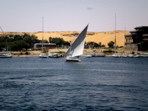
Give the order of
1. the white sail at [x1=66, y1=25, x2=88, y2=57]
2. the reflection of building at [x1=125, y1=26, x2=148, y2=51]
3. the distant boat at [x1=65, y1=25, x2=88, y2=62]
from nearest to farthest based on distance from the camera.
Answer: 1. the white sail at [x1=66, y1=25, x2=88, y2=57]
2. the distant boat at [x1=65, y1=25, x2=88, y2=62]
3. the reflection of building at [x1=125, y1=26, x2=148, y2=51]

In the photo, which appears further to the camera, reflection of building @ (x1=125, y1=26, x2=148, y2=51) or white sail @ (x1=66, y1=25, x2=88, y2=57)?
reflection of building @ (x1=125, y1=26, x2=148, y2=51)

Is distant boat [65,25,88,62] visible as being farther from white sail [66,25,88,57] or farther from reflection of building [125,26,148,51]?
reflection of building [125,26,148,51]

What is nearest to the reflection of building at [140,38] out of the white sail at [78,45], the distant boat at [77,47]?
the distant boat at [77,47]

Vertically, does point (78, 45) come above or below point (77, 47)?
above

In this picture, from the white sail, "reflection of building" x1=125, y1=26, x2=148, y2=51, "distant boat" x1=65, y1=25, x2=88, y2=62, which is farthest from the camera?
"reflection of building" x1=125, y1=26, x2=148, y2=51

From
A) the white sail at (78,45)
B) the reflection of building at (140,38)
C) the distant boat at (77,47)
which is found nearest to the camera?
the white sail at (78,45)

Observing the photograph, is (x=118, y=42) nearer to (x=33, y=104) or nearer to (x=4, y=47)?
(x=4, y=47)

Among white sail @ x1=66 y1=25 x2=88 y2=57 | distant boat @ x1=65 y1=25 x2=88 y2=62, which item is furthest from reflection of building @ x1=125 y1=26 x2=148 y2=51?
white sail @ x1=66 y1=25 x2=88 y2=57

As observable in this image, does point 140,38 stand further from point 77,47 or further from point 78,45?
point 78,45

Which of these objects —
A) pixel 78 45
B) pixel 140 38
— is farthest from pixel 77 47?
pixel 140 38

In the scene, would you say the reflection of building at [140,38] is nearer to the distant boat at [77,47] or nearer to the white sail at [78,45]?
the distant boat at [77,47]

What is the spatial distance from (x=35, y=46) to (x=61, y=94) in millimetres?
116079

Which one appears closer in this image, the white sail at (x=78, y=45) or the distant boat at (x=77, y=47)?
the white sail at (x=78, y=45)

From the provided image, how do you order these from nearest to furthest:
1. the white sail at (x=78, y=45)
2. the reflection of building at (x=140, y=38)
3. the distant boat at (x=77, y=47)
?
the white sail at (x=78, y=45)
the distant boat at (x=77, y=47)
the reflection of building at (x=140, y=38)
